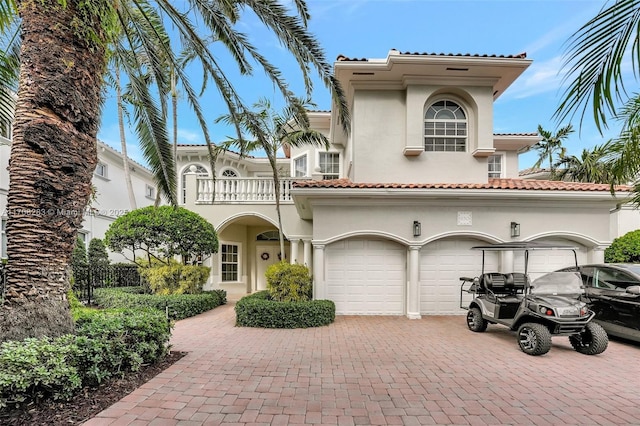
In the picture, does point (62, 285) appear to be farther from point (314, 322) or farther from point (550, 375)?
point (550, 375)

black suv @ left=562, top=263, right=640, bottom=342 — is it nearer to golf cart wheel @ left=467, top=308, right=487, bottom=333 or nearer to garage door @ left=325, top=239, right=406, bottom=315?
golf cart wheel @ left=467, top=308, right=487, bottom=333

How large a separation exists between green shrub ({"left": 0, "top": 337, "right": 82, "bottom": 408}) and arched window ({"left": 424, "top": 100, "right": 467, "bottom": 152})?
35.3 ft

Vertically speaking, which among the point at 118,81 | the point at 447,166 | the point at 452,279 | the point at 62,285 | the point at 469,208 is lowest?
the point at 452,279

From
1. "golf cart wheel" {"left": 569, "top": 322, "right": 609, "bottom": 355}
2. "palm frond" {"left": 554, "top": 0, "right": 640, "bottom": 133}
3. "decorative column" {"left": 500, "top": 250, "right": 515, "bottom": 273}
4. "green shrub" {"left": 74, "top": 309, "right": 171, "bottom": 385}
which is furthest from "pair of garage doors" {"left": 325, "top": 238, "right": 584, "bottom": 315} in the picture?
"palm frond" {"left": 554, "top": 0, "right": 640, "bottom": 133}

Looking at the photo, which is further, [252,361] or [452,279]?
[452,279]

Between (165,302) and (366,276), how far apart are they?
19.7ft

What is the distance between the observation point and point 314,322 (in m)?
8.38

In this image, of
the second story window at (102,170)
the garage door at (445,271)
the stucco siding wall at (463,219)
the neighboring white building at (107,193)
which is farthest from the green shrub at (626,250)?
the second story window at (102,170)

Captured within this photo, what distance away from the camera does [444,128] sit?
11.3 m

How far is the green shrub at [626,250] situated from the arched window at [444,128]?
6.04 meters

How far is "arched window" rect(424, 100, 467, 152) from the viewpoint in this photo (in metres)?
11.2

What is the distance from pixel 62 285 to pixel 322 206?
21.0 feet

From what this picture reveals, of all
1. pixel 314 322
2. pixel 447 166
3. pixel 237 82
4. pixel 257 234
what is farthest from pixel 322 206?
pixel 257 234

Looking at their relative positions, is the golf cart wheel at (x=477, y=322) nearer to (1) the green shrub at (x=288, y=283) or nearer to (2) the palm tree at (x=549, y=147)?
(1) the green shrub at (x=288, y=283)
